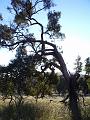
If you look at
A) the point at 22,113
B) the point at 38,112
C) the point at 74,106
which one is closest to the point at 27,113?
the point at 22,113

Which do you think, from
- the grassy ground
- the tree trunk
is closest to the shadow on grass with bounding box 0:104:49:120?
the grassy ground

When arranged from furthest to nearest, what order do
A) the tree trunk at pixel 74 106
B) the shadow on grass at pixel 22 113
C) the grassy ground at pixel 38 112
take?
the shadow on grass at pixel 22 113 → the grassy ground at pixel 38 112 → the tree trunk at pixel 74 106

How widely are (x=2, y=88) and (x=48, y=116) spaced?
3.11 meters

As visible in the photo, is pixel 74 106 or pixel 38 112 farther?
pixel 38 112

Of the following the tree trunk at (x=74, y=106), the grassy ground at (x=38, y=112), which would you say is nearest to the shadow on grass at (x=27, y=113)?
the grassy ground at (x=38, y=112)

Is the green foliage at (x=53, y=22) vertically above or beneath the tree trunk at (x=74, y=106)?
above

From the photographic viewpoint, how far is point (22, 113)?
20.2 meters

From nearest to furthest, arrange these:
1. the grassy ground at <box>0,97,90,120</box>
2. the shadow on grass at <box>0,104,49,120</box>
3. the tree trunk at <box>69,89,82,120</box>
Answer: the tree trunk at <box>69,89,82,120</box>, the grassy ground at <box>0,97,90,120</box>, the shadow on grass at <box>0,104,49,120</box>

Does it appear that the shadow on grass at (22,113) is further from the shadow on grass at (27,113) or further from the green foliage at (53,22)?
the green foliage at (53,22)

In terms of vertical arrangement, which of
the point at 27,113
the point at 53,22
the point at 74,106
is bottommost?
the point at 27,113

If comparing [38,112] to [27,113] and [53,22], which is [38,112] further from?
[53,22]

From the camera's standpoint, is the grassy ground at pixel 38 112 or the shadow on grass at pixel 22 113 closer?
the grassy ground at pixel 38 112

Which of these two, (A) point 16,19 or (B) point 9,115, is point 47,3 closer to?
(A) point 16,19

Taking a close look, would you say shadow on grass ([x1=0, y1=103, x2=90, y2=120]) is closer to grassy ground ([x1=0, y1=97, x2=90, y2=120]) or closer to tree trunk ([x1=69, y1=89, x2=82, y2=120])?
grassy ground ([x1=0, y1=97, x2=90, y2=120])
